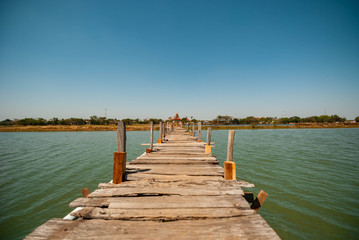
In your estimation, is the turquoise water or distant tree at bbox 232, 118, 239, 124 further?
distant tree at bbox 232, 118, 239, 124

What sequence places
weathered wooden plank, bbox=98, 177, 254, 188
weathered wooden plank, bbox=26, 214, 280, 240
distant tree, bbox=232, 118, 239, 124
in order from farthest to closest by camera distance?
distant tree, bbox=232, 118, 239, 124
weathered wooden plank, bbox=98, 177, 254, 188
weathered wooden plank, bbox=26, 214, 280, 240

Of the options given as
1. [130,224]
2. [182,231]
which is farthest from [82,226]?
[182,231]

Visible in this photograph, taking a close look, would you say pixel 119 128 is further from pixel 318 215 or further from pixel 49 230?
pixel 318 215

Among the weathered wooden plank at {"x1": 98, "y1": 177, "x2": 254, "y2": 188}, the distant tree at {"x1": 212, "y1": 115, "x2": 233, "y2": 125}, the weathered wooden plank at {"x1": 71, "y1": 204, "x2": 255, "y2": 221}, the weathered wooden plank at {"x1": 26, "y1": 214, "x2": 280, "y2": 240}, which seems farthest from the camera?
the distant tree at {"x1": 212, "y1": 115, "x2": 233, "y2": 125}

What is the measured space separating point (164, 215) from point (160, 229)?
0.30 metres

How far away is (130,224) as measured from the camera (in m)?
2.36

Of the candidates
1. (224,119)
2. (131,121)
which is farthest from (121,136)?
(224,119)

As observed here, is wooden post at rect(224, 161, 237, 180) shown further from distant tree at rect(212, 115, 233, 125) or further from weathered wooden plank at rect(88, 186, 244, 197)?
distant tree at rect(212, 115, 233, 125)

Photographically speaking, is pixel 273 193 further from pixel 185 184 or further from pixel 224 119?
pixel 224 119

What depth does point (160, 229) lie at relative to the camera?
2.25 metres

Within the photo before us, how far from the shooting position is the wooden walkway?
6.99ft

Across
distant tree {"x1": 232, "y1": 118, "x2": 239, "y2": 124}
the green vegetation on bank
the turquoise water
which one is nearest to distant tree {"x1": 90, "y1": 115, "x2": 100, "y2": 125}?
the green vegetation on bank

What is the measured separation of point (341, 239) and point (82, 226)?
7033 mm

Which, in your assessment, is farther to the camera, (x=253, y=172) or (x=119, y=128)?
(x=253, y=172)
